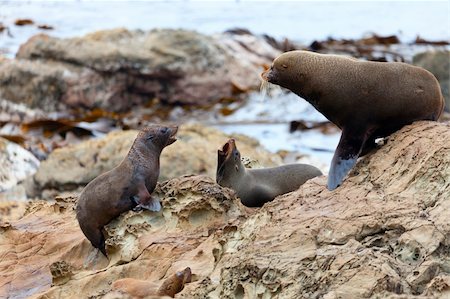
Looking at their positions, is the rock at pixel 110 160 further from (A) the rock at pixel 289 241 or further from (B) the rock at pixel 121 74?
(B) the rock at pixel 121 74

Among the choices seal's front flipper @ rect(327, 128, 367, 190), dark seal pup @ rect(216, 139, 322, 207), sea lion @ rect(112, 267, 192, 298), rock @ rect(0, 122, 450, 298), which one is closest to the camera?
rock @ rect(0, 122, 450, 298)

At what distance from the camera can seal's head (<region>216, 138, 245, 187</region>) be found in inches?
284

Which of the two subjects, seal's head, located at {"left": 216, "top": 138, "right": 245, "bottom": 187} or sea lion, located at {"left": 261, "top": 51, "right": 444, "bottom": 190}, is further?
seal's head, located at {"left": 216, "top": 138, "right": 245, "bottom": 187}

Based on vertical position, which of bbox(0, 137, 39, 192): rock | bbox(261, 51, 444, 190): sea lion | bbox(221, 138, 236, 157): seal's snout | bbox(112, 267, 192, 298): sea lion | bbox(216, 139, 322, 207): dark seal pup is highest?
bbox(261, 51, 444, 190): sea lion

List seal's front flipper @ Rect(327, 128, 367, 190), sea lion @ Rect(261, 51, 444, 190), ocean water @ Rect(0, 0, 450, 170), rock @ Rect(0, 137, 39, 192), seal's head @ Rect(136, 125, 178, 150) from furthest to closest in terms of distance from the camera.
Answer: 1. ocean water @ Rect(0, 0, 450, 170)
2. rock @ Rect(0, 137, 39, 192)
3. seal's head @ Rect(136, 125, 178, 150)
4. sea lion @ Rect(261, 51, 444, 190)
5. seal's front flipper @ Rect(327, 128, 367, 190)

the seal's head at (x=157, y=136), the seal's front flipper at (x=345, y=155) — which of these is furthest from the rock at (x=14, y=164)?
the seal's front flipper at (x=345, y=155)

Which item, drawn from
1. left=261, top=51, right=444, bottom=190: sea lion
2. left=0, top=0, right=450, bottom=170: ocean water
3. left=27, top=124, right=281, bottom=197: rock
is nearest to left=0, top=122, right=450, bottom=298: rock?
left=261, top=51, right=444, bottom=190: sea lion

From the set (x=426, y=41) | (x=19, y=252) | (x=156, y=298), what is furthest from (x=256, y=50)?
(x=156, y=298)

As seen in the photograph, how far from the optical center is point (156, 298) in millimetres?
3867

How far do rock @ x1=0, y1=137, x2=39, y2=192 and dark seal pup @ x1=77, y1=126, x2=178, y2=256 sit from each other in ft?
16.7

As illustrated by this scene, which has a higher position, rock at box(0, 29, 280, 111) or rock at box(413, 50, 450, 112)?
rock at box(413, 50, 450, 112)

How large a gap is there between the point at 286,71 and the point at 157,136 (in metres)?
1.15

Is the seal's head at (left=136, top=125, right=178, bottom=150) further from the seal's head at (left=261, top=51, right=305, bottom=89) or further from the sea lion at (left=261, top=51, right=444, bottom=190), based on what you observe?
the sea lion at (left=261, top=51, right=444, bottom=190)

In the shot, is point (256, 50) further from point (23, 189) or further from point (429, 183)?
point (429, 183)
